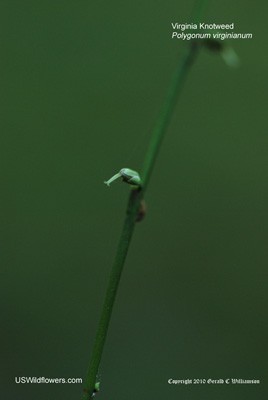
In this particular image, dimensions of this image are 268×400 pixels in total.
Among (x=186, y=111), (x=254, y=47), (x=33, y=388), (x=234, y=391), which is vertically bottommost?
(x=33, y=388)

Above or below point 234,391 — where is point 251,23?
above

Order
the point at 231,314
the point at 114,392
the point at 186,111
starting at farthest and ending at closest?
the point at 186,111 < the point at 231,314 < the point at 114,392

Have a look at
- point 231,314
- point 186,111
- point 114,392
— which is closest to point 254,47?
point 186,111

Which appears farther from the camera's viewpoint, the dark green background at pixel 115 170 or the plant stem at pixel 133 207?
the dark green background at pixel 115 170

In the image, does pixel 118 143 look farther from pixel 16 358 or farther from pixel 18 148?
pixel 16 358

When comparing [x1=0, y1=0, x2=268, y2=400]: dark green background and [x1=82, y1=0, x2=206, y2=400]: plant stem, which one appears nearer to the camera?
[x1=82, y1=0, x2=206, y2=400]: plant stem
